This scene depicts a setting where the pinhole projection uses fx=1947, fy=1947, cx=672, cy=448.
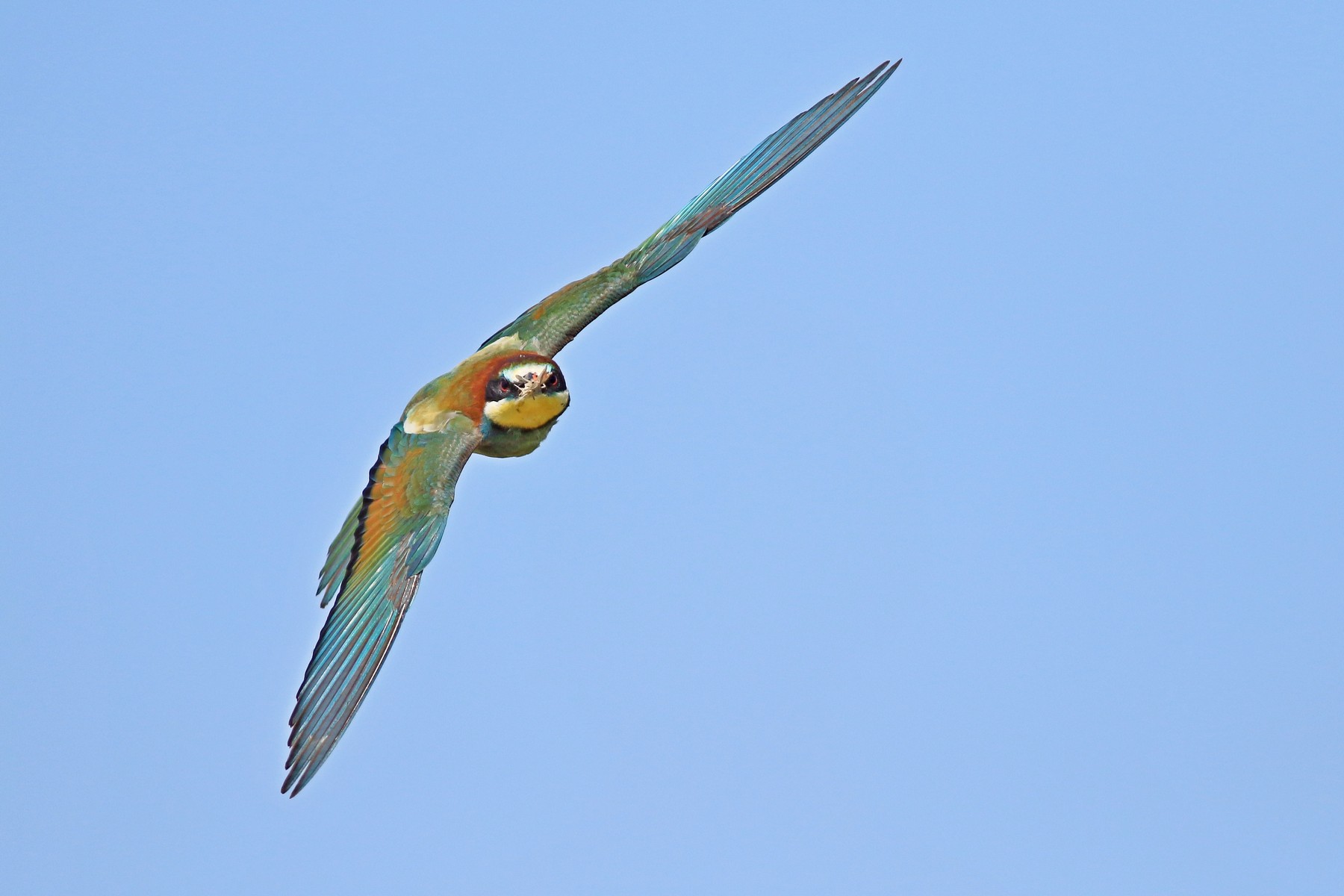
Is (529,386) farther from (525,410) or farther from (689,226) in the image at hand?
(689,226)

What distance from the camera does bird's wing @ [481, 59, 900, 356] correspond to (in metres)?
15.2

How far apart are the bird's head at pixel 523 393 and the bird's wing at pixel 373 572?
0.26 m

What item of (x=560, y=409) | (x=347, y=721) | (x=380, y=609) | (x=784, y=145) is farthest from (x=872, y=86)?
(x=347, y=721)

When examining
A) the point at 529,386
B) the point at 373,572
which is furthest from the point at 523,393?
the point at 373,572

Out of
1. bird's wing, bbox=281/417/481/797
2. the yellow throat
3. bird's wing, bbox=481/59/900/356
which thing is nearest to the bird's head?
the yellow throat

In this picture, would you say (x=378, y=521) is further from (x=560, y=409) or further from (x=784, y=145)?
(x=784, y=145)

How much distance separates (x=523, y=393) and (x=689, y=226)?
2.76 meters

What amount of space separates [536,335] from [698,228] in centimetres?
168

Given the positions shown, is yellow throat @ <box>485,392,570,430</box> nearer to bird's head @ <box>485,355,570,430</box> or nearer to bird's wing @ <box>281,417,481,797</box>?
bird's head @ <box>485,355,570,430</box>

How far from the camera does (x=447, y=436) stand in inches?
533

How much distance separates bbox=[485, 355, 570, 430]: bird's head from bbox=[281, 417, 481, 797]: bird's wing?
0.26 metres

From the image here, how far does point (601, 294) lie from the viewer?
15.2 metres

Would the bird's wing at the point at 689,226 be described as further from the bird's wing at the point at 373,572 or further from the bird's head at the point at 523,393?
the bird's wing at the point at 373,572

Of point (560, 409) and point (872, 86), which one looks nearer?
point (560, 409)
